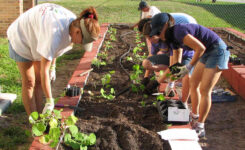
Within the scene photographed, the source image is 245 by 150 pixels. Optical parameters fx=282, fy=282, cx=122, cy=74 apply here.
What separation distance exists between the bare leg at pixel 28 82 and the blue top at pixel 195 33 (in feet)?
4.95

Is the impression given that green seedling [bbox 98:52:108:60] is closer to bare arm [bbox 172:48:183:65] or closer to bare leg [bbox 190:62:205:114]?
bare arm [bbox 172:48:183:65]

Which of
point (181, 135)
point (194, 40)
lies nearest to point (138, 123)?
point (181, 135)

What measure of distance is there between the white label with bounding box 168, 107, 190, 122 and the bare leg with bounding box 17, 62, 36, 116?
1.46 metres

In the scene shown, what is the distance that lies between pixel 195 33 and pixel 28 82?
5.91 ft

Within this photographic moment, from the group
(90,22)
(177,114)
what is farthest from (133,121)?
(90,22)

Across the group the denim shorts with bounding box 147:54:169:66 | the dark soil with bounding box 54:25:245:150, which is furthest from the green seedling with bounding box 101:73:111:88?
the denim shorts with bounding box 147:54:169:66

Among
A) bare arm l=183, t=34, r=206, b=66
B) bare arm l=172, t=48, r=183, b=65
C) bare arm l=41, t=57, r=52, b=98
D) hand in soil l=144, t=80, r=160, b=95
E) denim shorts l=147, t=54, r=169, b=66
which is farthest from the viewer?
denim shorts l=147, t=54, r=169, b=66

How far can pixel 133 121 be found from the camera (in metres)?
2.98

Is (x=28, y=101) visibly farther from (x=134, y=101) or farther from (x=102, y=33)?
(x=102, y=33)

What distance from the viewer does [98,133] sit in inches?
103

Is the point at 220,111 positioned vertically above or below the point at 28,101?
below

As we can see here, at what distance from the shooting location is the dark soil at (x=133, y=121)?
254cm

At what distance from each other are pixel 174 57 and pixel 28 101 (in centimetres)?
174

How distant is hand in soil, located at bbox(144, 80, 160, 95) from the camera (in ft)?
11.4
